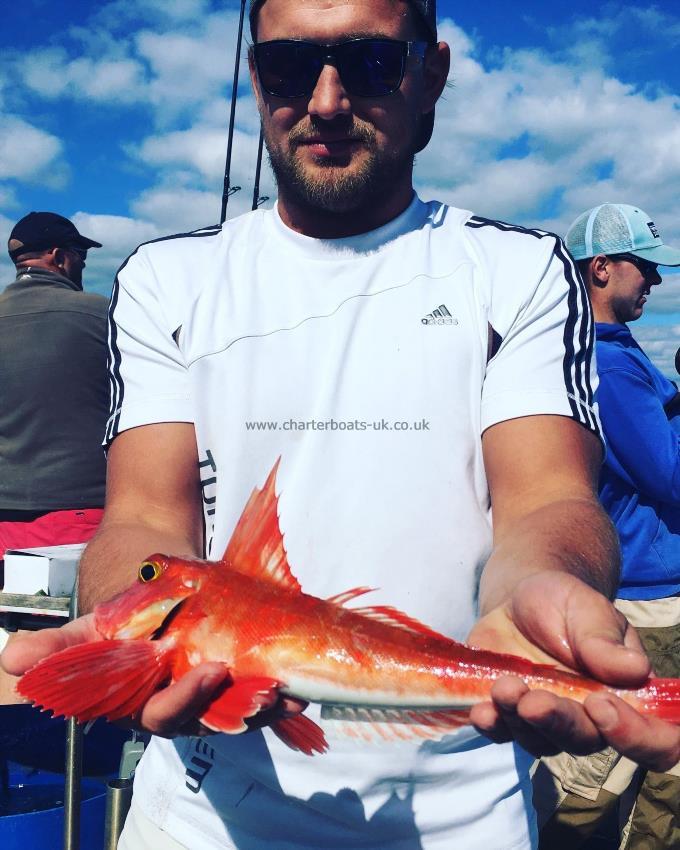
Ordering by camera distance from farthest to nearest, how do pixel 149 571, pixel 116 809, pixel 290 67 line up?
pixel 116 809 → pixel 290 67 → pixel 149 571

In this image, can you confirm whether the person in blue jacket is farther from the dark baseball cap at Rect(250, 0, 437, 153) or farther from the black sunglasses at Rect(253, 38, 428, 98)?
the black sunglasses at Rect(253, 38, 428, 98)

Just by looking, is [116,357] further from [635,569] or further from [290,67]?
[635,569]

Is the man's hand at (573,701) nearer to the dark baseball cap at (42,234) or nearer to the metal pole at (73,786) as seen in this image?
the metal pole at (73,786)

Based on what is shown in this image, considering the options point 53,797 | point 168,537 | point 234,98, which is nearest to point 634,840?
point 53,797

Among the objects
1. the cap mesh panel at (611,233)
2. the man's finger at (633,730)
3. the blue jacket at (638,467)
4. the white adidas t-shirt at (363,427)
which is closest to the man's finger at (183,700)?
the white adidas t-shirt at (363,427)

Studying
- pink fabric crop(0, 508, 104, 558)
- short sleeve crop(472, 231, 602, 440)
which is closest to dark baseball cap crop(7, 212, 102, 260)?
pink fabric crop(0, 508, 104, 558)

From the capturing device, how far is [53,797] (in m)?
4.38

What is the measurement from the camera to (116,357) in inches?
102

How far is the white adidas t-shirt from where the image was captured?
217 centimetres

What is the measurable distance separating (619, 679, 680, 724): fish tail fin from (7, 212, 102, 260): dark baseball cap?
5.71 m

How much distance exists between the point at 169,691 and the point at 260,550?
0.37m

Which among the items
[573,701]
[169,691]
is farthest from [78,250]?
[573,701]

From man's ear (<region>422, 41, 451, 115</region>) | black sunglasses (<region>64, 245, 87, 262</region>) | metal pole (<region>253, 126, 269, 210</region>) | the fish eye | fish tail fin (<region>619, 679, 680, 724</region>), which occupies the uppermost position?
A: metal pole (<region>253, 126, 269, 210</region>)

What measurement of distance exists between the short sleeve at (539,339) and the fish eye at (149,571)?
98cm
